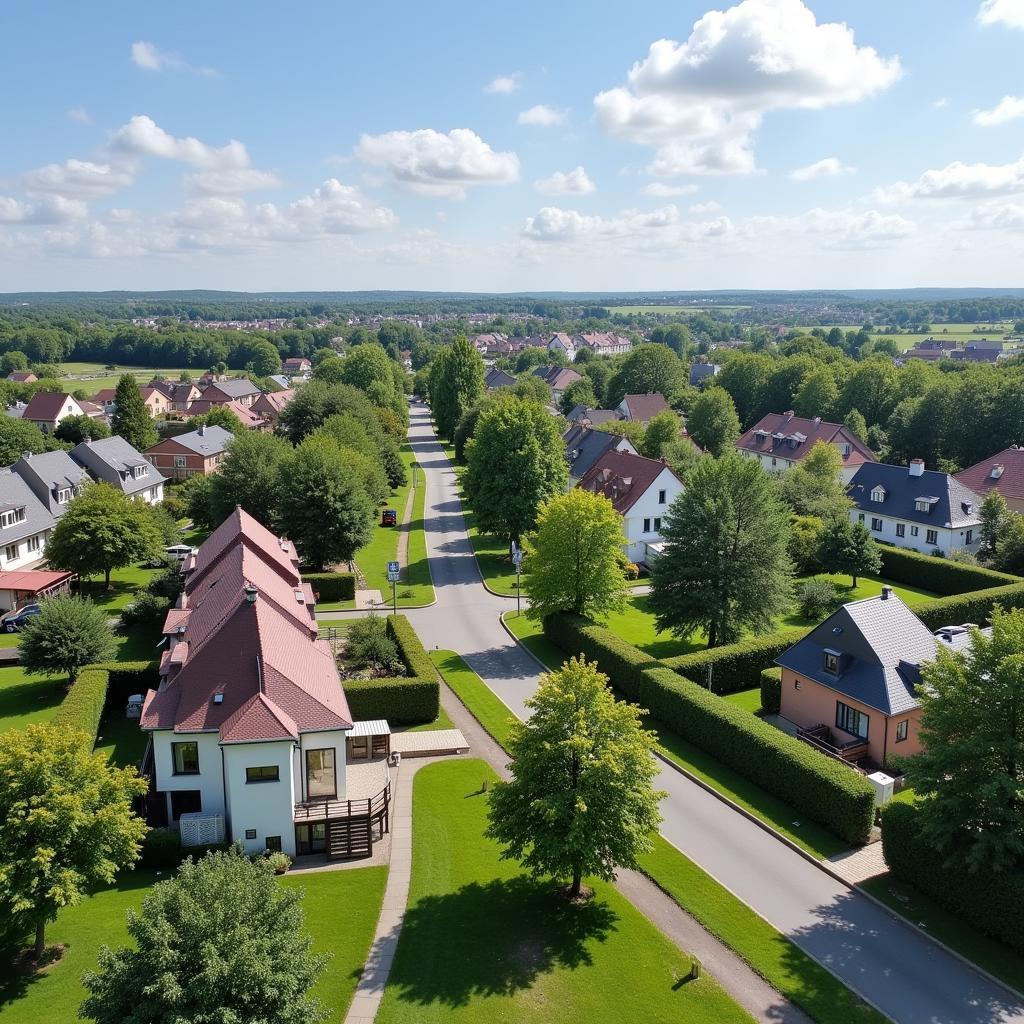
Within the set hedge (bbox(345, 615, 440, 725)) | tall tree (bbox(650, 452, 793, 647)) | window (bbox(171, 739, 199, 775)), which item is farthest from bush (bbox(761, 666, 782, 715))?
window (bbox(171, 739, 199, 775))

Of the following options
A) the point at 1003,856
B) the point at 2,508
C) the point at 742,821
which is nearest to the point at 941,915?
the point at 1003,856

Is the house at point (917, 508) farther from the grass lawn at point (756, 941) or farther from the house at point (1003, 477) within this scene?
the grass lawn at point (756, 941)

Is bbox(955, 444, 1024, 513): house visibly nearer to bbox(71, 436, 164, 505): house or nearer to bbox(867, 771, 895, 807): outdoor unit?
bbox(867, 771, 895, 807): outdoor unit

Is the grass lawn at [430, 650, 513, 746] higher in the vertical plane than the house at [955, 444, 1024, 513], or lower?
lower

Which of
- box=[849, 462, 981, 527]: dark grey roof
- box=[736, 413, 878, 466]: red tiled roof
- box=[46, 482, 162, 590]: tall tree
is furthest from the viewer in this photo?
box=[736, 413, 878, 466]: red tiled roof

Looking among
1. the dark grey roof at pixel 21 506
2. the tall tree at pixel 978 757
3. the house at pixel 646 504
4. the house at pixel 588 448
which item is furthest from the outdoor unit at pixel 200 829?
the house at pixel 588 448
